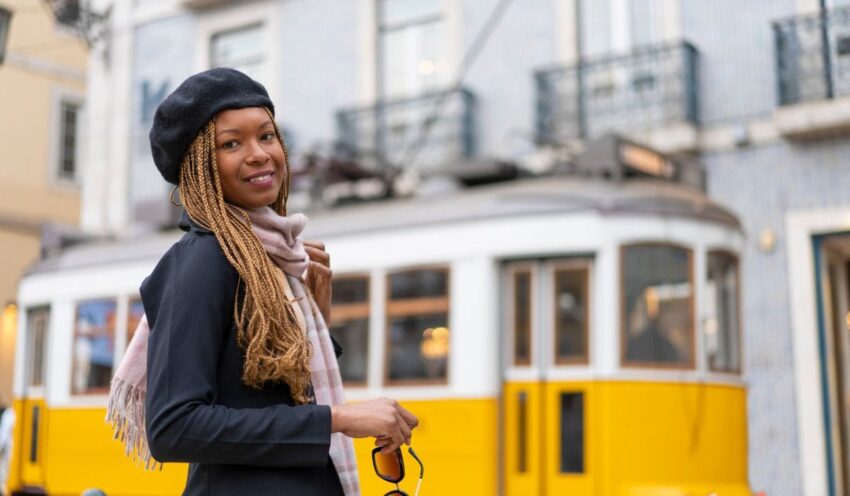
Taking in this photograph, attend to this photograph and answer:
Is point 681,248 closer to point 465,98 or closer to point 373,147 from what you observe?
point 465,98

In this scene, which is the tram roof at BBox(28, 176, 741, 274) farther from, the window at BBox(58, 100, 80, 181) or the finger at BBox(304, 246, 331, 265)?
the window at BBox(58, 100, 80, 181)

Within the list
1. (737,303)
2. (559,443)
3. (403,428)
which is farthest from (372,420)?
(737,303)

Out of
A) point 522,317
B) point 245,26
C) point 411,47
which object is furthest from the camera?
point 245,26

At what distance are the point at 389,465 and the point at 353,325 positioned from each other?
636 centimetres

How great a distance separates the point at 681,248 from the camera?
309 inches

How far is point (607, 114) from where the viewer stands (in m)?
11.4

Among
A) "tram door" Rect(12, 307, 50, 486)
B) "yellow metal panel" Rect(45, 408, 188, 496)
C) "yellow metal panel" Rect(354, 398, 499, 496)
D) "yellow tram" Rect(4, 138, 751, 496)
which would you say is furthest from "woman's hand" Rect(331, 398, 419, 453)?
"tram door" Rect(12, 307, 50, 486)

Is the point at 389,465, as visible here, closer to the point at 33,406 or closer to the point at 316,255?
the point at 316,255

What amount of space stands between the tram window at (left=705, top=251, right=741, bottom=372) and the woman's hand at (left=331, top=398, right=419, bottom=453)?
6.27m

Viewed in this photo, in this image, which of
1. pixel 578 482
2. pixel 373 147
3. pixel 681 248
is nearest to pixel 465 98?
pixel 373 147

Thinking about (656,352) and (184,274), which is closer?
(184,274)

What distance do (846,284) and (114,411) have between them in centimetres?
969

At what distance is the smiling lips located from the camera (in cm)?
194

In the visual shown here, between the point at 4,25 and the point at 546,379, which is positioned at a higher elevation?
the point at 4,25
